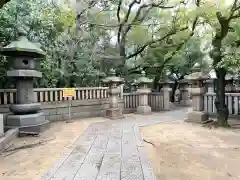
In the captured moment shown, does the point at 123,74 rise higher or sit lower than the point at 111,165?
higher

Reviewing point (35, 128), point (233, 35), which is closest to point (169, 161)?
point (35, 128)

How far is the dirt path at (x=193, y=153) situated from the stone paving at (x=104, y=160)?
0.95 ft

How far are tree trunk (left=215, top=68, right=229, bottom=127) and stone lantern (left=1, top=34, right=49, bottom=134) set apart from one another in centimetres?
604

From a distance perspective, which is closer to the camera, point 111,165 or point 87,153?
point 111,165

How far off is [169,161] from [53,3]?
8.62 m

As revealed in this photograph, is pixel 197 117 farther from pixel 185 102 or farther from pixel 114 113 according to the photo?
pixel 185 102

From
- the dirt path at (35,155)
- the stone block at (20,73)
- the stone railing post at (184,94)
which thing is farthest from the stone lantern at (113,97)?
the stone railing post at (184,94)

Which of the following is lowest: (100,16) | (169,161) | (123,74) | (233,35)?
(169,161)

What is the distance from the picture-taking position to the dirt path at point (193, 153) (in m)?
3.64

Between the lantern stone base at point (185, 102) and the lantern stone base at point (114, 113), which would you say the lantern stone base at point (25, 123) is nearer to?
the lantern stone base at point (114, 113)

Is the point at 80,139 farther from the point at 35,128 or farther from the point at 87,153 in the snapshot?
the point at 35,128

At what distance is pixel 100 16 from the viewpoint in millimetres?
11898

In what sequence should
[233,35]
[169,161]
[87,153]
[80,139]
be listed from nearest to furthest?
[169,161] → [87,153] → [80,139] → [233,35]

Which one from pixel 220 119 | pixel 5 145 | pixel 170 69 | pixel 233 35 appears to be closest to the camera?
pixel 5 145
